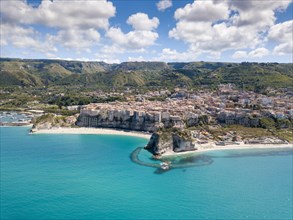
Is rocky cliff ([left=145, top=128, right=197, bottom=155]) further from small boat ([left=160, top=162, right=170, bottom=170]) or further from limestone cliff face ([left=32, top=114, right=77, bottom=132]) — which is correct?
limestone cliff face ([left=32, top=114, right=77, bottom=132])

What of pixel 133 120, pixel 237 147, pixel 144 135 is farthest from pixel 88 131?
pixel 237 147

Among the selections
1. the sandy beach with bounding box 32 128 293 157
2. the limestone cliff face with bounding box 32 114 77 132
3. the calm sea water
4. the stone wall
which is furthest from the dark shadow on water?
the limestone cliff face with bounding box 32 114 77 132

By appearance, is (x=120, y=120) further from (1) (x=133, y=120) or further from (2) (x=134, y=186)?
(2) (x=134, y=186)

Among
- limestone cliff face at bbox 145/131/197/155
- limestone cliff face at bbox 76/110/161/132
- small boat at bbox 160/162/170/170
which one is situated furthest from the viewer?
limestone cliff face at bbox 76/110/161/132

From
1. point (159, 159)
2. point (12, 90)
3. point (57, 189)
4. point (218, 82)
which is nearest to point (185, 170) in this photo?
point (159, 159)

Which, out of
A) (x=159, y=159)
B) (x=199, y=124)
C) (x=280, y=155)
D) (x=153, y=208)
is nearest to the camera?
(x=153, y=208)

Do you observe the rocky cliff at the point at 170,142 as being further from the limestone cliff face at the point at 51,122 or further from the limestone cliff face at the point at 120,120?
the limestone cliff face at the point at 51,122

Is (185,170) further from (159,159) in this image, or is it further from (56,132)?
(56,132)
